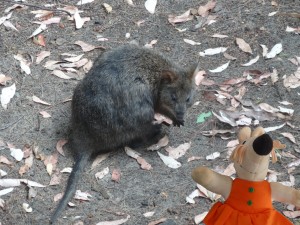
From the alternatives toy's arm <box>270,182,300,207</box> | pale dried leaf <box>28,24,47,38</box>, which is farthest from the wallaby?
toy's arm <box>270,182,300,207</box>

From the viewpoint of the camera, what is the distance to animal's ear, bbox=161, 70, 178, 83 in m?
5.52

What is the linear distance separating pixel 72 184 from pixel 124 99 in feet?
3.00

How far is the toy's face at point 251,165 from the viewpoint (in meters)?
3.36

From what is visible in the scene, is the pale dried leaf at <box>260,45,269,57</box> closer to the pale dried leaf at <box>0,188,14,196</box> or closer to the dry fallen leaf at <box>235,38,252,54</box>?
the dry fallen leaf at <box>235,38,252,54</box>

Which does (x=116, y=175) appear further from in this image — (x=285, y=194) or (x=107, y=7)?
(x=107, y=7)

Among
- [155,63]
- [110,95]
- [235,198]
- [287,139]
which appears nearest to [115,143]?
[110,95]

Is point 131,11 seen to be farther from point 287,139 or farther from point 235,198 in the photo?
point 235,198

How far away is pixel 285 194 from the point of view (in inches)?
140

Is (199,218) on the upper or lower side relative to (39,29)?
lower

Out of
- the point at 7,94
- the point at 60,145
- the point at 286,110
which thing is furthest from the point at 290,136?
the point at 7,94

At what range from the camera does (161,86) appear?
18.4 ft

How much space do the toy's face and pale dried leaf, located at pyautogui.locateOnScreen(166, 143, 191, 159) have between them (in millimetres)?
1958

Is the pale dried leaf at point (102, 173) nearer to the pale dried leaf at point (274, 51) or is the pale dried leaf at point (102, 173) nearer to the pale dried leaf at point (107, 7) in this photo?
the pale dried leaf at point (274, 51)

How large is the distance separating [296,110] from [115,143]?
72.3 inches
